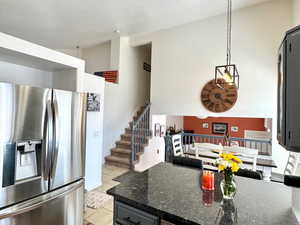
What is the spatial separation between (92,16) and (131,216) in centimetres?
415

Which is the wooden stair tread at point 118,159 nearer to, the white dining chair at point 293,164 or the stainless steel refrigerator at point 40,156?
the stainless steel refrigerator at point 40,156

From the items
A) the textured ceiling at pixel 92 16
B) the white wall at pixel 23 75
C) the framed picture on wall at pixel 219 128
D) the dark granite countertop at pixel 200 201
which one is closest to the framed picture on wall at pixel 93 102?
the white wall at pixel 23 75

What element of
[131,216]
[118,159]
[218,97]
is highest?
[218,97]

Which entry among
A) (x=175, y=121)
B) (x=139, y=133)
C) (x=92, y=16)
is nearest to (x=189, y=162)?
(x=139, y=133)

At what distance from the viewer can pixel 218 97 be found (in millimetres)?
4566

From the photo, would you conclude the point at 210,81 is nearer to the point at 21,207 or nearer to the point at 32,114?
the point at 32,114

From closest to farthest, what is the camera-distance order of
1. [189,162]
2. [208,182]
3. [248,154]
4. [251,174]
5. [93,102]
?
[208,182]
[251,174]
[189,162]
[248,154]
[93,102]

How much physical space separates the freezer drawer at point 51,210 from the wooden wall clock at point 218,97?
12.2 feet

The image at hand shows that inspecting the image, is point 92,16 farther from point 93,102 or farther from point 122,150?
point 122,150

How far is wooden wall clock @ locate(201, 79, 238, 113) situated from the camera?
4445 mm

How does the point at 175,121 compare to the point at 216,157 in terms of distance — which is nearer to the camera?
the point at 216,157

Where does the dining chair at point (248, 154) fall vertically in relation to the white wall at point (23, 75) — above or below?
below

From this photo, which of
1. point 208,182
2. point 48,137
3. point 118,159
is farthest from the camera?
point 118,159

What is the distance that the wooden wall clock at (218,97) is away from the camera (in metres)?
4.45
